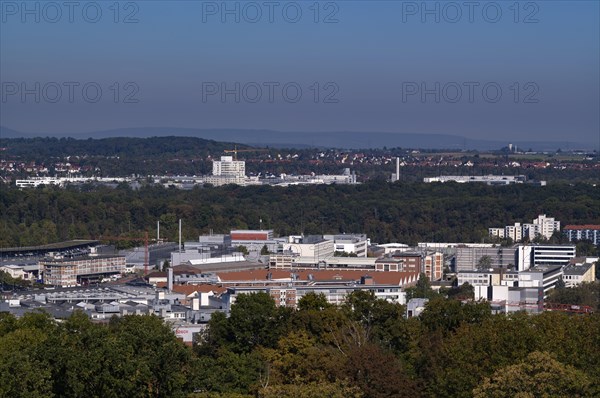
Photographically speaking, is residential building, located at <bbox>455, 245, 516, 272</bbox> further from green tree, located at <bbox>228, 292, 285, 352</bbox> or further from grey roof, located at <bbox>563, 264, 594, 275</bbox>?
green tree, located at <bbox>228, 292, 285, 352</bbox>

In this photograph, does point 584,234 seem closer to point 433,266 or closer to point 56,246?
point 433,266

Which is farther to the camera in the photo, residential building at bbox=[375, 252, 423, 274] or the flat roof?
the flat roof

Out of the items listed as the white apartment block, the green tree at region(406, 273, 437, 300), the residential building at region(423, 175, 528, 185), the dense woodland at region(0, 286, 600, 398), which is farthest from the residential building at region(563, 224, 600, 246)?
the dense woodland at region(0, 286, 600, 398)

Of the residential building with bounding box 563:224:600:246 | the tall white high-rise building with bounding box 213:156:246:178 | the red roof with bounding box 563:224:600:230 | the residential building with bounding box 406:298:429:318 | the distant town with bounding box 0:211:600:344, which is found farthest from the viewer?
the tall white high-rise building with bounding box 213:156:246:178

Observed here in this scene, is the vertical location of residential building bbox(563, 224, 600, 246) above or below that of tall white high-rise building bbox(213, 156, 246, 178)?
below

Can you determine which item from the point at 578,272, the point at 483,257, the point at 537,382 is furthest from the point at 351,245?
the point at 537,382

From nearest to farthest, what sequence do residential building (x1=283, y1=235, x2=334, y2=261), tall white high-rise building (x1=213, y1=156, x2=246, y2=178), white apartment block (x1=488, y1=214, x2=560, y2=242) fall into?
residential building (x1=283, y1=235, x2=334, y2=261), white apartment block (x1=488, y1=214, x2=560, y2=242), tall white high-rise building (x1=213, y1=156, x2=246, y2=178)

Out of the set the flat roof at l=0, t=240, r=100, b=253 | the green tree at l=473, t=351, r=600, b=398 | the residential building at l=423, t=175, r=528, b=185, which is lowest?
the flat roof at l=0, t=240, r=100, b=253
